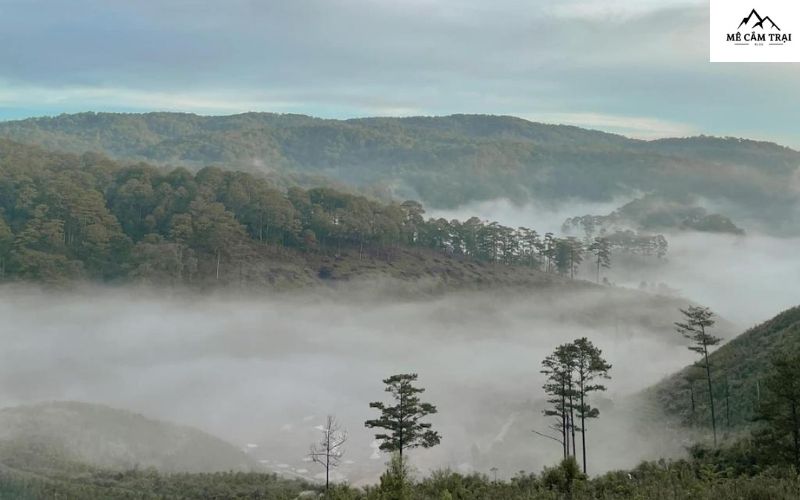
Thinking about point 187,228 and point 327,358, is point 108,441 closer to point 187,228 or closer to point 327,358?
point 327,358

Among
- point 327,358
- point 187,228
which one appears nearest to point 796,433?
point 327,358

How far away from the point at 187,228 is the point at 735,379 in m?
95.1

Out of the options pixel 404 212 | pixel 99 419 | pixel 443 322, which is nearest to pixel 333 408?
pixel 99 419

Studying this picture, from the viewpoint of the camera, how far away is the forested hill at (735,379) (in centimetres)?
4104

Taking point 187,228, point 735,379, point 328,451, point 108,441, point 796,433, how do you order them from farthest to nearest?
1. point 187,228
2. point 108,441
3. point 735,379
4. point 328,451
5. point 796,433

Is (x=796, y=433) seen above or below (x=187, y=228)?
below

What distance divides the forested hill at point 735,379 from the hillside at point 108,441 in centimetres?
3468

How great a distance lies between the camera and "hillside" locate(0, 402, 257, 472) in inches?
2013

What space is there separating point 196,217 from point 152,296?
19520 mm

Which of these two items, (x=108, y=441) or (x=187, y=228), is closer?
(x=108, y=441)

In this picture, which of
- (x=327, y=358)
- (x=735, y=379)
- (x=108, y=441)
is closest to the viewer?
(x=735, y=379)

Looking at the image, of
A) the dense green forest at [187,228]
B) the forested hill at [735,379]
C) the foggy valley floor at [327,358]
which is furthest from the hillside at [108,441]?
the dense green forest at [187,228]

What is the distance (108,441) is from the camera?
2178 inches

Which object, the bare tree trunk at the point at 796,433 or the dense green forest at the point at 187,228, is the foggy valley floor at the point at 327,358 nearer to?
the dense green forest at the point at 187,228
